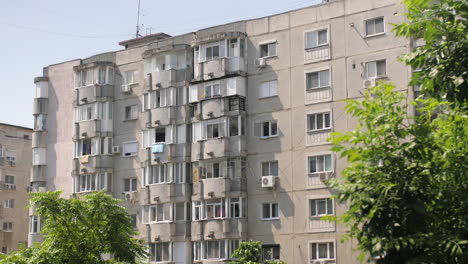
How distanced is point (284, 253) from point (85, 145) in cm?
1877

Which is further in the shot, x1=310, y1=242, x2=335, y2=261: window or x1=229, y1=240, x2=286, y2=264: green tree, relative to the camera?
x1=310, y1=242, x2=335, y2=261: window

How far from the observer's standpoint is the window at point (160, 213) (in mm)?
54406

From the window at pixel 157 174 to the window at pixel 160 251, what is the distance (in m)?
4.24

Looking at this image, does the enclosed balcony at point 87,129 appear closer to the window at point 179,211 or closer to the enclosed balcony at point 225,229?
the window at point 179,211

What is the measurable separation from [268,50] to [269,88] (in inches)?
99.4

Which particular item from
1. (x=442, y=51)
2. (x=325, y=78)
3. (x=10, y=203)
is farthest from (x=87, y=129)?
(x=442, y=51)

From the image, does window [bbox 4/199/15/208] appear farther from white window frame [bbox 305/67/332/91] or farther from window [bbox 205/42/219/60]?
white window frame [bbox 305/67/332/91]

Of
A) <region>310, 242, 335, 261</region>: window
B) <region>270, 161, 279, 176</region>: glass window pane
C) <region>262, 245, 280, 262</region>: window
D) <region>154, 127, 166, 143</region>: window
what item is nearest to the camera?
<region>310, 242, 335, 261</region>: window

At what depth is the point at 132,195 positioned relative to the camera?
57.4 metres

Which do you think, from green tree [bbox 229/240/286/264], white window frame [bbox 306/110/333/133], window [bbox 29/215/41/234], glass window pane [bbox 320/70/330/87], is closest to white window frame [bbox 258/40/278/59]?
glass window pane [bbox 320/70/330/87]

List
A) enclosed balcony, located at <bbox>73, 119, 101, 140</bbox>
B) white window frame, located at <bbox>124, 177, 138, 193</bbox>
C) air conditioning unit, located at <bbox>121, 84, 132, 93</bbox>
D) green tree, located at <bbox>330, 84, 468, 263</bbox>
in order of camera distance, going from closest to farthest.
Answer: green tree, located at <bbox>330, 84, 468, 263</bbox>
white window frame, located at <bbox>124, 177, 138, 193</bbox>
air conditioning unit, located at <bbox>121, 84, 132, 93</bbox>
enclosed balcony, located at <bbox>73, 119, 101, 140</bbox>

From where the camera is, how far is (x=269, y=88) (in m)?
52.4

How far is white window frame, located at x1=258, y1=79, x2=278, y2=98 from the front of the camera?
52225 millimetres

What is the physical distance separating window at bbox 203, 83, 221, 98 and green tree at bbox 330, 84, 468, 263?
115 feet
